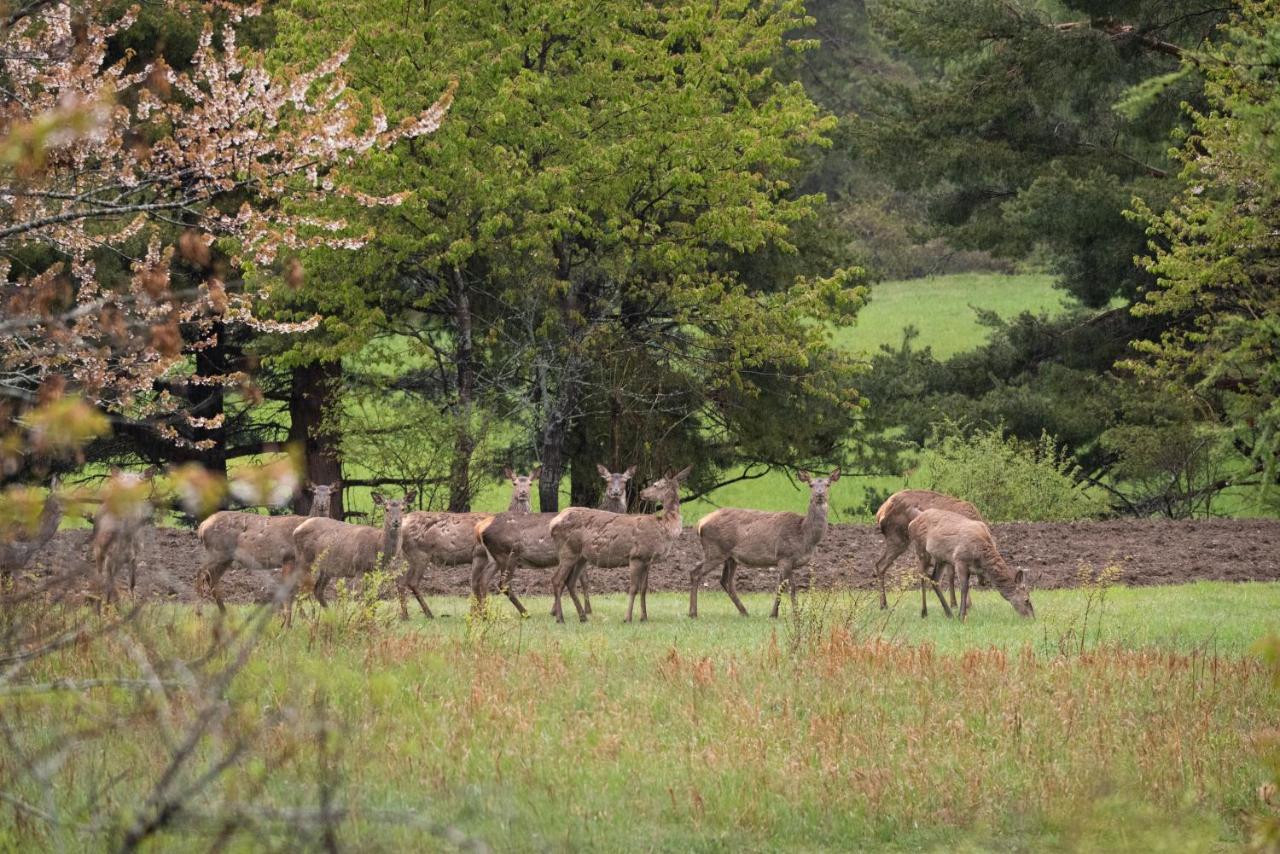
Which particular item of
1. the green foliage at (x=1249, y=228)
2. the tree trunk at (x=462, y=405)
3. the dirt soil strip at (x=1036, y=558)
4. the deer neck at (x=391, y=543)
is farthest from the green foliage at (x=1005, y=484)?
the deer neck at (x=391, y=543)

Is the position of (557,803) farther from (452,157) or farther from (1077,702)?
(452,157)

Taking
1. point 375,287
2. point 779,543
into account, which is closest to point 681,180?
point 375,287

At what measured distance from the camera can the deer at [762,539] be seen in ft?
57.2

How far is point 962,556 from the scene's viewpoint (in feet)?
55.2

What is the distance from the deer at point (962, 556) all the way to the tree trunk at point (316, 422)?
11536mm

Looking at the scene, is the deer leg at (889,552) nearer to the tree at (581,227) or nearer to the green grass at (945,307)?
the tree at (581,227)

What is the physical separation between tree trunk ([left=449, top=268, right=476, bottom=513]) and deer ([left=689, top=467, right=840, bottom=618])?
26.0 ft

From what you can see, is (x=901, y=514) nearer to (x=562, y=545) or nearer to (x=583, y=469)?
(x=562, y=545)

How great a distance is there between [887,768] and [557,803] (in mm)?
1943

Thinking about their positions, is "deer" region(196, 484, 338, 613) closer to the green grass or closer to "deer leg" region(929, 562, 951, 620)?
"deer leg" region(929, 562, 951, 620)

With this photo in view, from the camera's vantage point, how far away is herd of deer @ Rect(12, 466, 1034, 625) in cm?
1694

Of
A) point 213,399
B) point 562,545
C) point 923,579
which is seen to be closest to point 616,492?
point 562,545

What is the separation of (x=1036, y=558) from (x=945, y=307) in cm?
4602

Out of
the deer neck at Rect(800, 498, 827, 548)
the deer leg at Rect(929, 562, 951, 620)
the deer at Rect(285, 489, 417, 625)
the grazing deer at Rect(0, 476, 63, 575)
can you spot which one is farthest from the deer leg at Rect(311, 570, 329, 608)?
the deer leg at Rect(929, 562, 951, 620)
